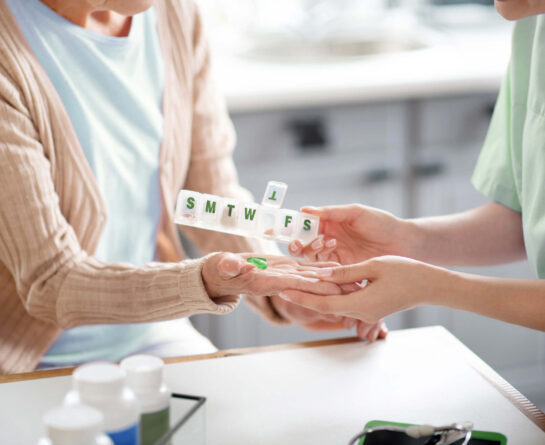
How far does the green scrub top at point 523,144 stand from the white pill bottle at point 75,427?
0.72 metres

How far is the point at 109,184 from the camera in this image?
1.27 metres

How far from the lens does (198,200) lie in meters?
1.12

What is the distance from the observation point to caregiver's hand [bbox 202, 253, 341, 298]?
982 millimetres

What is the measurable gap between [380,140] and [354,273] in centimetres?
105

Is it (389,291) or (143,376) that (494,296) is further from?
(143,376)

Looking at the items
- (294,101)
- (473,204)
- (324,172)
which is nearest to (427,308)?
(473,204)

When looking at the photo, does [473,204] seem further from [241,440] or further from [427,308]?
[241,440]

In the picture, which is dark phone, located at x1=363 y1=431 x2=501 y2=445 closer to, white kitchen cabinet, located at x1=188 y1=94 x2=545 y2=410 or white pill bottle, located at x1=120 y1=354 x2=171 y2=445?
white pill bottle, located at x1=120 y1=354 x2=171 y2=445

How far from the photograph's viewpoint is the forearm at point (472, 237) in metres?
1.21

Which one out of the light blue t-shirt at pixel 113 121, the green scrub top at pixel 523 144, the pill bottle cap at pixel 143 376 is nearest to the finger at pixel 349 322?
the green scrub top at pixel 523 144

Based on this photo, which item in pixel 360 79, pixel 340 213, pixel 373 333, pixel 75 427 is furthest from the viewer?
pixel 360 79

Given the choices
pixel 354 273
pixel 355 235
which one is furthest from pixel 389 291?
pixel 355 235

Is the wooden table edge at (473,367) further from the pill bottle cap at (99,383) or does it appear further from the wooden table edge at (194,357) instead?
the pill bottle cap at (99,383)

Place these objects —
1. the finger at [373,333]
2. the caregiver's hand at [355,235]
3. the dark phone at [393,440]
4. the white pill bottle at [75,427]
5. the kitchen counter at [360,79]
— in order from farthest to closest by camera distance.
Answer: the kitchen counter at [360,79], the caregiver's hand at [355,235], the finger at [373,333], the dark phone at [393,440], the white pill bottle at [75,427]
